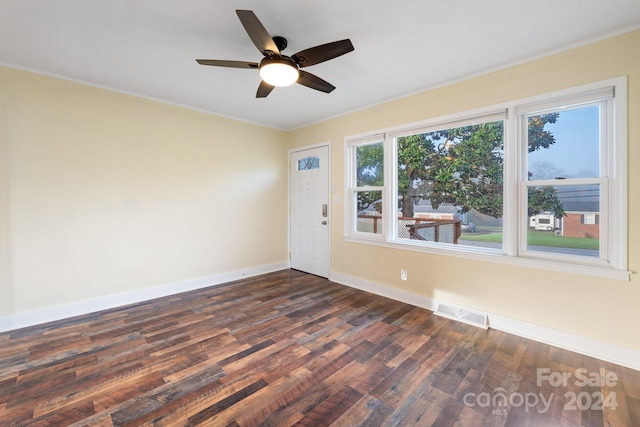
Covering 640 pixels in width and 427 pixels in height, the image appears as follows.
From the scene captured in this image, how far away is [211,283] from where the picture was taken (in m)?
3.97

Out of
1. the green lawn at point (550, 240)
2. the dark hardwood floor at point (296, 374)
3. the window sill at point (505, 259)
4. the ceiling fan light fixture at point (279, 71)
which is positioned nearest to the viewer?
the dark hardwood floor at point (296, 374)

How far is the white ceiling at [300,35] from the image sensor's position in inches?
71.1

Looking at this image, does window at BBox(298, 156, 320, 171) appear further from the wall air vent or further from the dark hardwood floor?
the wall air vent

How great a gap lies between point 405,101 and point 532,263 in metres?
2.19

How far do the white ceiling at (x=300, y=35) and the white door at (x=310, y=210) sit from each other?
159 centimetres

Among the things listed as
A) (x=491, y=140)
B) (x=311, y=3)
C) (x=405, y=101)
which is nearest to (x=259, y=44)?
(x=311, y=3)

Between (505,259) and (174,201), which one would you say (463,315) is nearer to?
(505,259)

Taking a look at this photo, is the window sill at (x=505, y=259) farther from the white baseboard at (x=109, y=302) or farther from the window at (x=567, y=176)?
the white baseboard at (x=109, y=302)

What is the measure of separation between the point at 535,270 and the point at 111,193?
4.50m

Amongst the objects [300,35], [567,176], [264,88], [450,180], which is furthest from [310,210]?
[567,176]

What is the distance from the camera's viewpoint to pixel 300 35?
6.89 feet

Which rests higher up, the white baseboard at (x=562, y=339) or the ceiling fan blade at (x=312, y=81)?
the ceiling fan blade at (x=312, y=81)

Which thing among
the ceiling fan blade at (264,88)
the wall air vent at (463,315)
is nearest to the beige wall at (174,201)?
the wall air vent at (463,315)

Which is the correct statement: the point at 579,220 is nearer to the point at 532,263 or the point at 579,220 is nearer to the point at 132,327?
the point at 532,263
